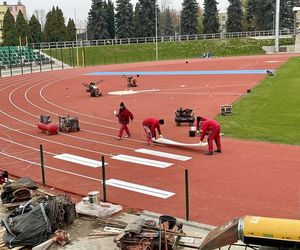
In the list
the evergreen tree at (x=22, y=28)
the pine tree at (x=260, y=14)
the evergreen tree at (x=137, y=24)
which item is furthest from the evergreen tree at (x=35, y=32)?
the pine tree at (x=260, y=14)

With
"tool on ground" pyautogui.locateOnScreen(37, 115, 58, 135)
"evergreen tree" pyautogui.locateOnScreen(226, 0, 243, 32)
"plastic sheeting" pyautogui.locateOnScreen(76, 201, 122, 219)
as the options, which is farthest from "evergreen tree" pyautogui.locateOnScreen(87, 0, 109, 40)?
"plastic sheeting" pyautogui.locateOnScreen(76, 201, 122, 219)

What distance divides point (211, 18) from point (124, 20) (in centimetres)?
2112

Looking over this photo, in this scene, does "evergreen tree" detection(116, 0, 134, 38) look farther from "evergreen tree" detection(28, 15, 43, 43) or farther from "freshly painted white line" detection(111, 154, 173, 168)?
"freshly painted white line" detection(111, 154, 173, 168)

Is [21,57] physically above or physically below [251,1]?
below

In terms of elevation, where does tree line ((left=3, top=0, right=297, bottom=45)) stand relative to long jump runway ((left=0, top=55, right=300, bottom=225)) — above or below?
above

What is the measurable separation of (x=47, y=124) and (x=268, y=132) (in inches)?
407

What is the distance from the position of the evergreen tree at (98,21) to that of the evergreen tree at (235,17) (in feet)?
98.0

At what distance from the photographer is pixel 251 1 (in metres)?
116

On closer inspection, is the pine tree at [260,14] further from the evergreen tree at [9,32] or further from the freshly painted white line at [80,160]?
the freshly painted white line at [80,160]

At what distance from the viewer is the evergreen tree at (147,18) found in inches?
4112

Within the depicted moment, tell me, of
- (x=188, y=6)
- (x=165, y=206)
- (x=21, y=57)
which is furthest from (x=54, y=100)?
(x=188, y=6)

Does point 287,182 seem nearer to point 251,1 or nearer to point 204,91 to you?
point 204,91

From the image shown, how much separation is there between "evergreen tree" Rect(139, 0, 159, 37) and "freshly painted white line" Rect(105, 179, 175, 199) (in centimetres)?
9294

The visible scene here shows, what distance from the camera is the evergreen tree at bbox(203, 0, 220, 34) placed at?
107 metres
